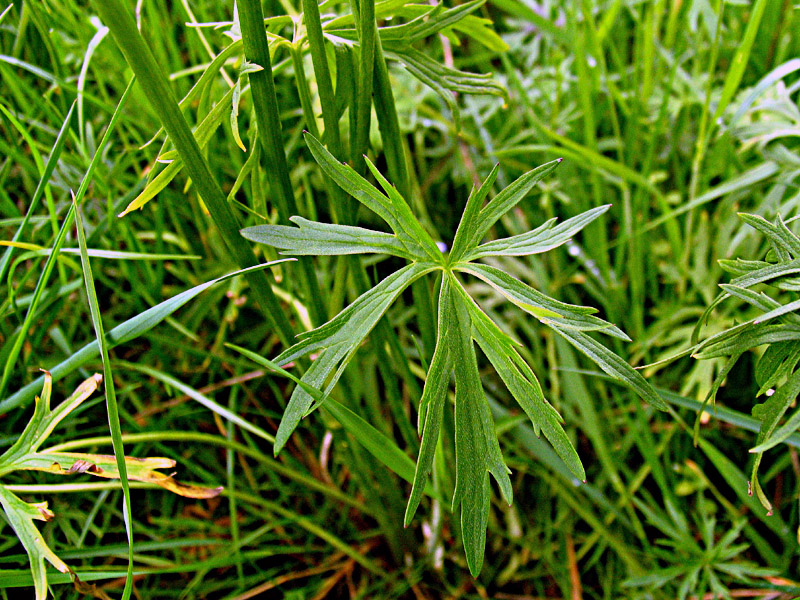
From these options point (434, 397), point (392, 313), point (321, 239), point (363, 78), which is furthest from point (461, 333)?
point (392, 313)

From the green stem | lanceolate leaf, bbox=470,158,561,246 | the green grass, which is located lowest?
the green grass

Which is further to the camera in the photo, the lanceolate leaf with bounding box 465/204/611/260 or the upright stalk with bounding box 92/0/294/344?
the lanceolate leaf with bounding box 465/204/611/260

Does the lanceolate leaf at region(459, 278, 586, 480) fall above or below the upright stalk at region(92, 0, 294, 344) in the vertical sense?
below

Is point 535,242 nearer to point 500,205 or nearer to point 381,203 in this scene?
point 500,205

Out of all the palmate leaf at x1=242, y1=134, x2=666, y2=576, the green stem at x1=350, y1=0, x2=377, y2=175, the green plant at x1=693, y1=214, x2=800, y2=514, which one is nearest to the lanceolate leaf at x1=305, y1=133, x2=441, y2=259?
the palmate leaf at x1=242, y1=134, x2=666, y2=576

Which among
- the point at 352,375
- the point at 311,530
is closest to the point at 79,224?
the point at 352,375

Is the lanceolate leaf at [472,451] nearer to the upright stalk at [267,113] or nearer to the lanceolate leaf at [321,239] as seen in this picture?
the lanceolate leaf at [321,239]

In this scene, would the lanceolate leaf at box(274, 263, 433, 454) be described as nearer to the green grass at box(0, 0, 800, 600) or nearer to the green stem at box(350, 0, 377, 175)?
the green grass at box(0, 0, 800, 600)

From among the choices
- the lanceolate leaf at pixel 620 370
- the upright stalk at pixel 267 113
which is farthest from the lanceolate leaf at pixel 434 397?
→ the upright stalk at pixel 267 113
